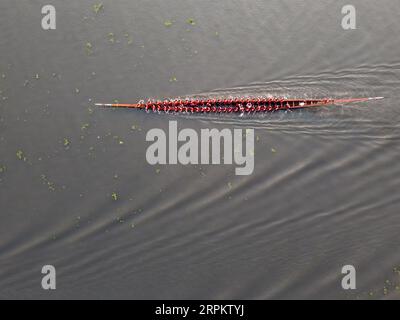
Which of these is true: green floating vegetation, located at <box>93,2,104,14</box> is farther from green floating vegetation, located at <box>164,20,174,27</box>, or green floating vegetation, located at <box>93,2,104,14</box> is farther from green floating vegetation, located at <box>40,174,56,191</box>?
green floating vegetation, located at <box>40,174,56,191</box>

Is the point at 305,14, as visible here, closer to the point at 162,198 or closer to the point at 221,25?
the point at 221,25

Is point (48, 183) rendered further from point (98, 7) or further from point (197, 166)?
point (98, 7)

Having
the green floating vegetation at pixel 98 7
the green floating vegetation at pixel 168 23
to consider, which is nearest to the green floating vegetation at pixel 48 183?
the green floating vegetation at pixel 98 7

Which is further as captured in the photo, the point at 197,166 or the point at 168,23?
the point at 168,23

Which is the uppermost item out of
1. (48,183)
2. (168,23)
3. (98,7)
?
(98,7)

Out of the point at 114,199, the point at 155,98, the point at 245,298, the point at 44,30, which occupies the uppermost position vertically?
the point at 44,30

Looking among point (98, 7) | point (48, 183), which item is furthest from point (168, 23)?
point (48, 183)

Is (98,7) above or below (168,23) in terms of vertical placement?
above

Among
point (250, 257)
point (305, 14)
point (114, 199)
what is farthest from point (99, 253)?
point (305, 14)
